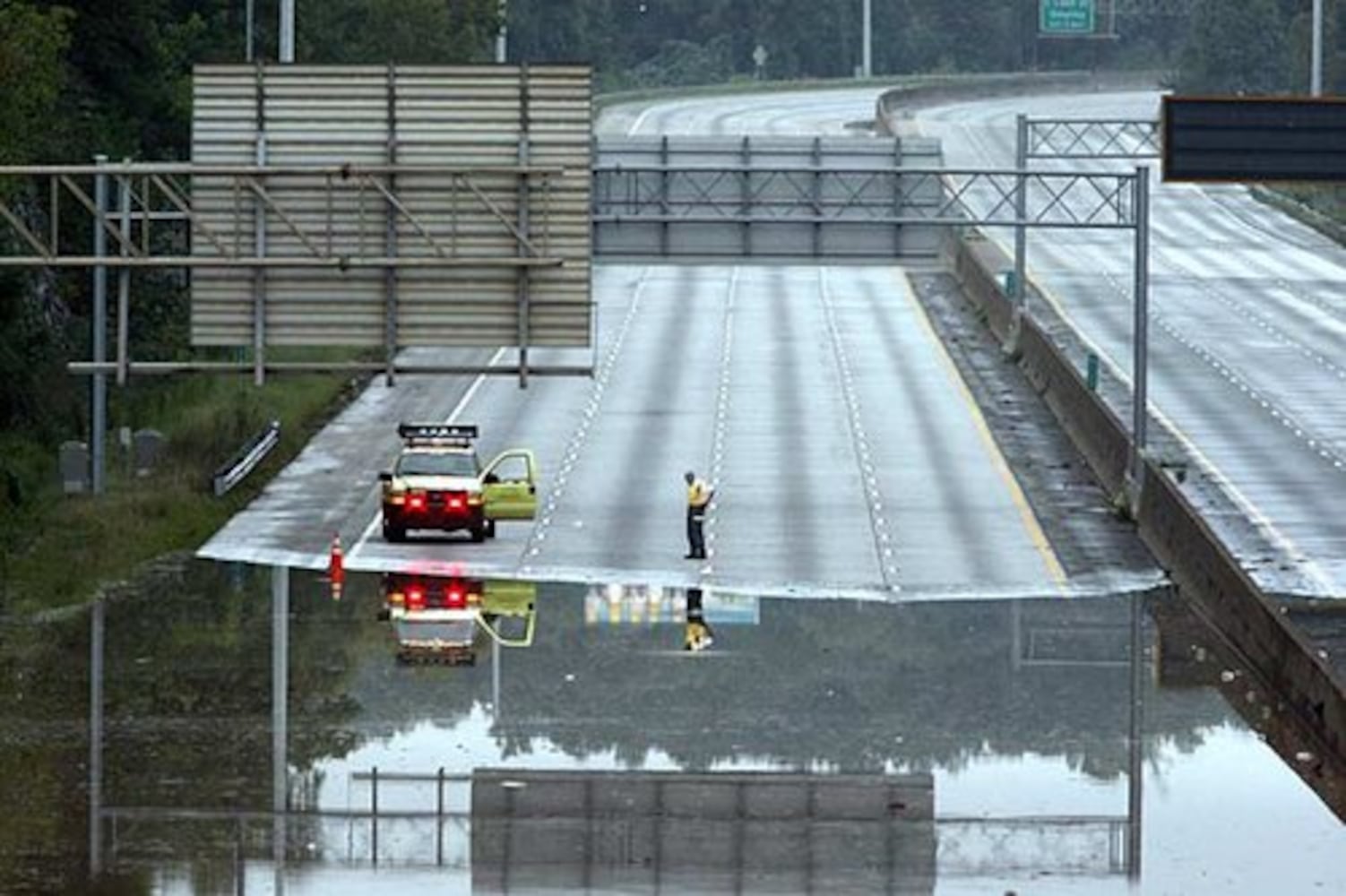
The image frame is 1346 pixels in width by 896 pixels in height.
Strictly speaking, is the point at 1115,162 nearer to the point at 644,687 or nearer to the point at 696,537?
the point at 696,537

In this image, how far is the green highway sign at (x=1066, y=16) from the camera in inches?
6713

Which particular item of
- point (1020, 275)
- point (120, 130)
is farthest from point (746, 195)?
point (120, 130)

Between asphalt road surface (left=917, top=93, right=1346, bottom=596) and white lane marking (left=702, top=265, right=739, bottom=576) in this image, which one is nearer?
white lane marking (left=702, top=265, right=739, bottom=576)

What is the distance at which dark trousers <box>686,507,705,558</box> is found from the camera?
60312 millimetres

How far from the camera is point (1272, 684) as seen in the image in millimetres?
47969

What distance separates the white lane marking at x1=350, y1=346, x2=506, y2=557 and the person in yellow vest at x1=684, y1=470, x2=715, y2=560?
4.65m

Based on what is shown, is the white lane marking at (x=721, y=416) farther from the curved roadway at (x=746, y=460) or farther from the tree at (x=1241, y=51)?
the tree at (x=1241, y=51)

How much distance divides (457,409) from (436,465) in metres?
18.8

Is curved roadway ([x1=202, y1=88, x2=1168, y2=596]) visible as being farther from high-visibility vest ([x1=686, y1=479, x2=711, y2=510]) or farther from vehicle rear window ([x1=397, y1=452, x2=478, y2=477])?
vehicle rear window ([x1=397, y1=452, x2=478, y2=477])

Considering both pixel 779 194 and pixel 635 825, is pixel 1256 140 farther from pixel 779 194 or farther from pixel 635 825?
pixel 635 825

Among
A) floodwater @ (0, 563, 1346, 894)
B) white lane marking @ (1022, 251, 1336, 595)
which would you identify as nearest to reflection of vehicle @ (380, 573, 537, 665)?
→ floodwater @ (0, 563, 1346, 894)

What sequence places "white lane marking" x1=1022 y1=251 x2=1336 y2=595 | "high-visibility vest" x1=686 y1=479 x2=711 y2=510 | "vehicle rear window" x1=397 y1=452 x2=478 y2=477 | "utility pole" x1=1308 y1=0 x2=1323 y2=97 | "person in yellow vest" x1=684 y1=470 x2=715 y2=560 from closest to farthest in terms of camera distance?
1. "white lane marking" x1=1022 y1=251 x2=1336 y2=595
2. "high-visibility vest" x1=686 y1=479 x2=711 y2=510
3. "person in yellow vest" x1=684 y1=470 x2=715 y2=560
4. "vehicle rear window" x1=397 y1=452 x2=478 y2=477
5. "utility pole" x1=1308 y1=0 x2=1323 y2=97

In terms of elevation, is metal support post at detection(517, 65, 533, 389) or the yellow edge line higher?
metal support post at detection(517, 65, 533, 389)

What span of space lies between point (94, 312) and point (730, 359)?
92.6 feet
